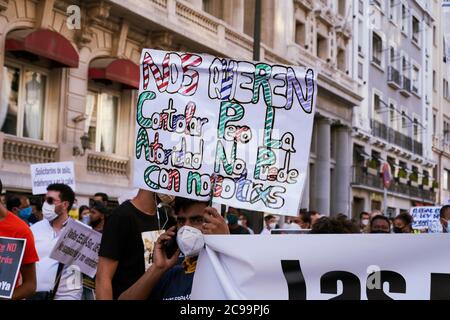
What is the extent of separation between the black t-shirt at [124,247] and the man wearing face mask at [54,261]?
6.91ft

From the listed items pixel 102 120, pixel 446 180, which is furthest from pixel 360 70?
pixel 102 120

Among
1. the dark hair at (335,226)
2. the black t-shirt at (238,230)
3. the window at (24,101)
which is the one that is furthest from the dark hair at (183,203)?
the window at (24,101)

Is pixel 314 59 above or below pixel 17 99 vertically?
above

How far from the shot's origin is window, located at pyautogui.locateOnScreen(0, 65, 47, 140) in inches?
604

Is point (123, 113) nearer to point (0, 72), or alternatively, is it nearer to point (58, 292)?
point (0, 72)

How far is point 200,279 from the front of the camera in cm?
360

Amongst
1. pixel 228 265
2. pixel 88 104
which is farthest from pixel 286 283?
pixel 88 104

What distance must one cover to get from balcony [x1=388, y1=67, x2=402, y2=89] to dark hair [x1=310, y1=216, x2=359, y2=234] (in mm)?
36020

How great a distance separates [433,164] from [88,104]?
115 feet

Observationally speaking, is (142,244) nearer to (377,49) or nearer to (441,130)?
(377,49)

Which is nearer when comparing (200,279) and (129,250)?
(200,279)

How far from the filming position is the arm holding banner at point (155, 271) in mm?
3689

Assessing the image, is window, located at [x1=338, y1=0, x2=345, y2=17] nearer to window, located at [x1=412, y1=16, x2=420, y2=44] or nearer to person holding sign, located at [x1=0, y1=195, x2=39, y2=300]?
window, located at [x1=412, y1=16, x2=420, y2=44]

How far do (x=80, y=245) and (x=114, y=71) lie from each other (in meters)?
12.0
